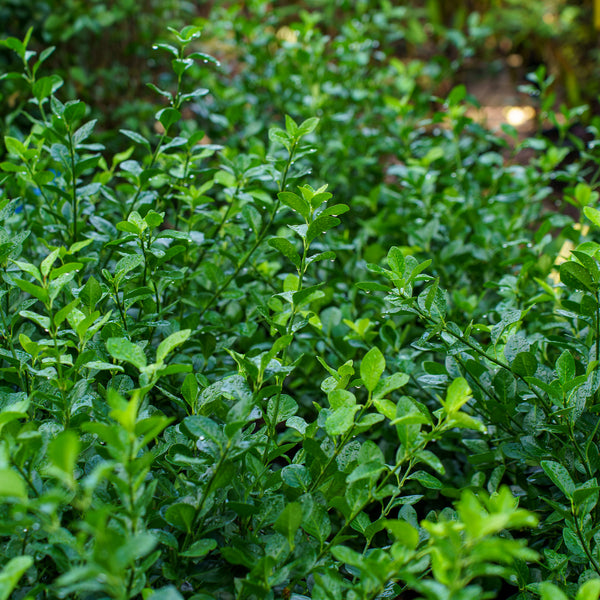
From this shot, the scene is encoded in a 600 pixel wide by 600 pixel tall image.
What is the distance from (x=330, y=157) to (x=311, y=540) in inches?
63.0

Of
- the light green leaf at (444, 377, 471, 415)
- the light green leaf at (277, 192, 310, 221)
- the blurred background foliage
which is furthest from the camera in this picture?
the blurred background foliage

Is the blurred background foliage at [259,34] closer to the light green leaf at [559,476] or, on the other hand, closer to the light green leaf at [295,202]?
the light green leaf at [295,202]

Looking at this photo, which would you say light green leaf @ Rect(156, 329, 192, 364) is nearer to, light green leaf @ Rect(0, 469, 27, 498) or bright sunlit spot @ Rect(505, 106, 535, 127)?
light green leaf @ Rect(0, 469, 27, 498)

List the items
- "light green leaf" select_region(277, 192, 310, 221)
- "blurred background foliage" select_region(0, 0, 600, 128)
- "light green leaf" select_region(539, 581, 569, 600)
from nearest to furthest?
"light green leaf" select_region(539, 581, 569, 600) → "light green leaf" select_region(277, 192, 310, 221) → "blurred background foliage" select_region(0, 0, 600, 128)

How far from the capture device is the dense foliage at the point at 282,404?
75 cm

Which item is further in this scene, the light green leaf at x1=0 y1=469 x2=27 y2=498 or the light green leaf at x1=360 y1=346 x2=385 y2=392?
the light green leaf at x1=360 y1=346 x2=385 y2=392

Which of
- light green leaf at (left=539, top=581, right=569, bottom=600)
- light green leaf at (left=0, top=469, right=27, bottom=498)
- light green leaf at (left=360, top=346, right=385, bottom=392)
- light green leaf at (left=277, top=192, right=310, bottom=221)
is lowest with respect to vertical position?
light green leaf at (left=539, top=581, right=569, bottom=600)

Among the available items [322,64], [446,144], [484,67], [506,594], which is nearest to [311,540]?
[506,594]

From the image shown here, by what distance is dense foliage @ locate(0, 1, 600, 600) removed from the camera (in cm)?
75

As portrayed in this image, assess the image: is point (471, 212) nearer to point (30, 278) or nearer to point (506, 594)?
point (506, 594)

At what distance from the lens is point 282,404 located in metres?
1.02

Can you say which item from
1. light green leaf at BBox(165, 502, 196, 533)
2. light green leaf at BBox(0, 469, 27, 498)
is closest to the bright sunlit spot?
light green leaf at BBox(165, 502, 196, 533)

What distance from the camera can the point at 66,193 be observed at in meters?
1.32

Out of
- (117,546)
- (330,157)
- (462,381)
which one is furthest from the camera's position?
(330,157)
